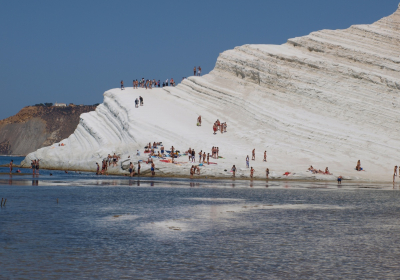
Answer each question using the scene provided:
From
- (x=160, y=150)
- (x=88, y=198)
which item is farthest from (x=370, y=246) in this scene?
(x=160, y=150)

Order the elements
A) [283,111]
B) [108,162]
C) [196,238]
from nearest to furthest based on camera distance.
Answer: [196,238], [108,162], [283,111]

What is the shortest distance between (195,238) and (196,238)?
0.08ft

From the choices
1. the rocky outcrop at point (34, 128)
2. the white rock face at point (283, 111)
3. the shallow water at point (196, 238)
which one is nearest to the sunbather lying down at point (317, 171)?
the white rock face at point (283, 111)

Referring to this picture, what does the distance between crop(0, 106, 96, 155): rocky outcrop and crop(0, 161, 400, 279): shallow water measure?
122 m

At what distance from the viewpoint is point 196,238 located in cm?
1291

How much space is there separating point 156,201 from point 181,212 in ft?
11.5

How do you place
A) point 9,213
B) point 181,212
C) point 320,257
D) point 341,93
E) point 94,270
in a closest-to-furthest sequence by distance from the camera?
point 94,270 → point 320,257 → point 9,213 → point 181,212 → point 341,93

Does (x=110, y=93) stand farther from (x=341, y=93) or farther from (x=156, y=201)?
(x=156, y=201)

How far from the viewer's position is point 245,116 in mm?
47375

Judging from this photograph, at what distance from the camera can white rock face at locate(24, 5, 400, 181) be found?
137ft

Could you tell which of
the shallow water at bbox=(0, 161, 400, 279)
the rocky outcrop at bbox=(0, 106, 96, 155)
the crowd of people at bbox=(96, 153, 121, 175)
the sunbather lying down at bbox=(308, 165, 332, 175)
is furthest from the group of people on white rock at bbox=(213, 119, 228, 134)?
the rocky outcrop at bbox=(0, 106, 96, 155)

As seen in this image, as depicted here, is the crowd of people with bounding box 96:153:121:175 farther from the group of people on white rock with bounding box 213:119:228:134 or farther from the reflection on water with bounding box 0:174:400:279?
the reflection on water with bounding box 0:174:400:279

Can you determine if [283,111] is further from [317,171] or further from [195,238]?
[195,238]

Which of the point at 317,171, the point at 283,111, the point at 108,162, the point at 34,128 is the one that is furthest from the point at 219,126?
the point at 34,128
